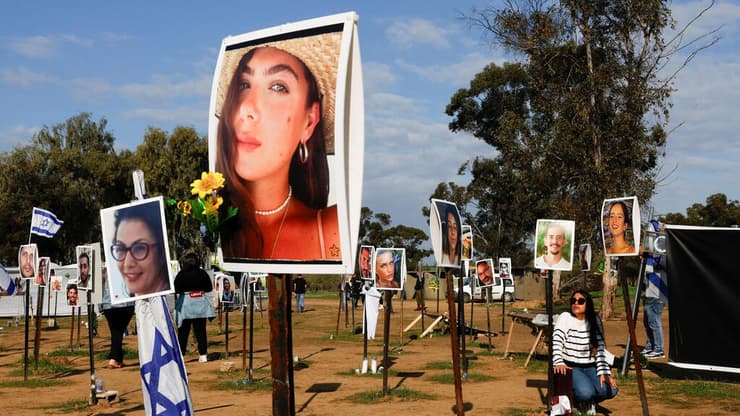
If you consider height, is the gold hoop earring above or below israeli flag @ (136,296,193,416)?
above

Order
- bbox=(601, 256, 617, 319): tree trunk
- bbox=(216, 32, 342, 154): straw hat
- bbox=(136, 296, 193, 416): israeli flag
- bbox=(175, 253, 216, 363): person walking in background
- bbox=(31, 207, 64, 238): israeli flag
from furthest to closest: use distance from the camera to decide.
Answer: bbox=(601, 256, 617, 319): tree trunk
bbox=(175, 253, 216, 363): person walking in background
bbox=(31, 207, 64, 238): israeli flag
bbox=(136, 296, 193, 416): israeli flag
bbox=(216, 32, 342, 154): straw hat

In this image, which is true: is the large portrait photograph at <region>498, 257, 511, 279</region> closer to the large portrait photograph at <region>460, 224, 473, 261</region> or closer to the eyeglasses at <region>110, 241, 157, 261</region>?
the large portrait photograph at <region>460, 224, 473, 261</region>

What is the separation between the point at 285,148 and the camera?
4590 mm

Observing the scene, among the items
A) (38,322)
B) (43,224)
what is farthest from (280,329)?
(43,224)

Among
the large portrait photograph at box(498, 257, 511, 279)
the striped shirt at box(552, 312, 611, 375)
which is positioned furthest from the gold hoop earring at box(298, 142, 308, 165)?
the large portrait photograph at box(498, 257, 511, 279)

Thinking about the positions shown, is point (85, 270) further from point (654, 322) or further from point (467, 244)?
point (654, 322)

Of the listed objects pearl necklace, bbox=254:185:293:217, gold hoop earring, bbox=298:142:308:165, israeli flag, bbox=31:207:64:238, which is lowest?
pearl necklace, bbox=254:185:293:217

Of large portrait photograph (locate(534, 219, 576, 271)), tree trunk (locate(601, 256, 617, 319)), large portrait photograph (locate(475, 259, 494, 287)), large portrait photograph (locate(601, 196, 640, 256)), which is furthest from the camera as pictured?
tree trunk (locate(601, 256, 617, 319))

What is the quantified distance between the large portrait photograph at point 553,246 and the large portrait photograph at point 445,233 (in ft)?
8.32

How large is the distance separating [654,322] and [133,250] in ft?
37.6

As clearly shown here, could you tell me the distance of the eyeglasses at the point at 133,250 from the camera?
18.3 feet

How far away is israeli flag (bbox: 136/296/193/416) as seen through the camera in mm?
5633

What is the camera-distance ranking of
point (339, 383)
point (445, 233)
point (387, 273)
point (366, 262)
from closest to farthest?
point (445, 233) < point (339, 383) < point (387, 273) < point (366, 262)

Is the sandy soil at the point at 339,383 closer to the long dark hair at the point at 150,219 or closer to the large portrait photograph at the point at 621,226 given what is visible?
the large portrait photograph at the point at 621,226
